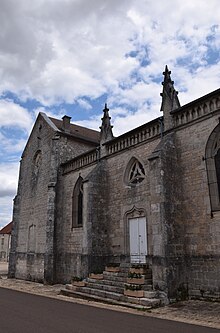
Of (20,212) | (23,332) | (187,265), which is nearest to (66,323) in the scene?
(23,332)

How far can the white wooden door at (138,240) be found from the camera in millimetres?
12266

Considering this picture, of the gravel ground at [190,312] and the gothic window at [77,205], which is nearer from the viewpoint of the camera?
the gravel ground at [190,312]

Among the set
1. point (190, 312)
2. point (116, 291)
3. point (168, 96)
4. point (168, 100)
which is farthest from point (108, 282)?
point (168, 96)

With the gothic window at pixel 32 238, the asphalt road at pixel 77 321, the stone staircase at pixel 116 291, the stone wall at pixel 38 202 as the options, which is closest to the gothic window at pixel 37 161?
the stone wall at pixel 38 202

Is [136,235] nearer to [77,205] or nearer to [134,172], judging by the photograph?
[134,172]

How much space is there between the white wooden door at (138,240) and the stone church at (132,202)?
49mm

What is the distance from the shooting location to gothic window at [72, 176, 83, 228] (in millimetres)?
16578

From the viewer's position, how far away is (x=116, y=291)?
35.0ft

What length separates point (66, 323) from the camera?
7.00m

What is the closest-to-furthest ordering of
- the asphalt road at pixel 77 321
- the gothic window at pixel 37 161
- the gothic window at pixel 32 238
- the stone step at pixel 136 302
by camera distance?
the asphalt road at pixel 77 321, the stone step at pixel 136 302, the gothic window at pixel 32 238, the gothic window at pixel 37 161

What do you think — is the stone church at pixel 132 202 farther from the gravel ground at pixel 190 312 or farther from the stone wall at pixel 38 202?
the gravel ground at pixel 190 312

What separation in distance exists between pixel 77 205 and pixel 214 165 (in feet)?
29.3

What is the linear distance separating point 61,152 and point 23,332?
45.6 feet

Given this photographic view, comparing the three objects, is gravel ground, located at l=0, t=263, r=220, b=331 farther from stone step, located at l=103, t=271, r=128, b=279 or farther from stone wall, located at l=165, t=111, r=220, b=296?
stone step, located at l=103, t=271, r=128, b=279
